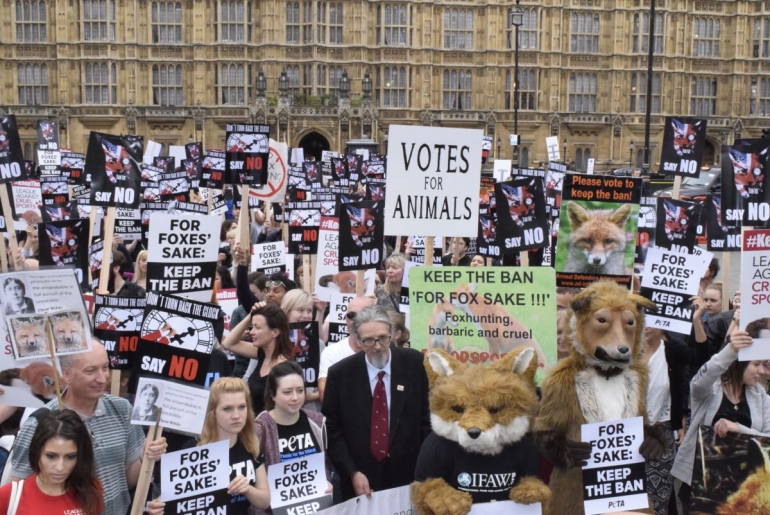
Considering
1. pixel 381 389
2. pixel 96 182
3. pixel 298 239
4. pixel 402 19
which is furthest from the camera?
pixel 402 19

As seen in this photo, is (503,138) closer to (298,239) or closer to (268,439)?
(298,239)

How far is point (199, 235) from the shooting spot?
6137 mm

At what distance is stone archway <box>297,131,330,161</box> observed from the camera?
38.6 metres

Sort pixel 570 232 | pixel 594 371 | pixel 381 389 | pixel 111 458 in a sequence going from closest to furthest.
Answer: pixel 111 458
pixel 594 371
pixel 381 389
pixel 570 232

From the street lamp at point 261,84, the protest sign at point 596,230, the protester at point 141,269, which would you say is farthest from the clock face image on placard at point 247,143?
the street lamp at point 261,84

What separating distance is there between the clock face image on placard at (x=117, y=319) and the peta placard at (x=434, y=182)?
167 cm

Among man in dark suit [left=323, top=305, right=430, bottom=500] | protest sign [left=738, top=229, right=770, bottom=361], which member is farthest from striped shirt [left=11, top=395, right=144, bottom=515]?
protest sign [left=738, top=229, right=770, bottom=361]

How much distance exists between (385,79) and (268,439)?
3549 cm

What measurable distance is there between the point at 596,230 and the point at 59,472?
386 centimetres

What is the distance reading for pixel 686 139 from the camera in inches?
369

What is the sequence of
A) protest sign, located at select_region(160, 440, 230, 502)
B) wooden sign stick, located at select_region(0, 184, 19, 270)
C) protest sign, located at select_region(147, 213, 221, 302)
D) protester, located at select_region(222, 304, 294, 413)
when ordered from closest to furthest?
protest sign, located at select_region(160, 440, 230, 502)
protester, located at select_region(222, 304, 294, 413)
protest sign, located at select_region(147, 213, 221, 302)
wooden sign stick, located at select_region(0, 184, 19, 270)

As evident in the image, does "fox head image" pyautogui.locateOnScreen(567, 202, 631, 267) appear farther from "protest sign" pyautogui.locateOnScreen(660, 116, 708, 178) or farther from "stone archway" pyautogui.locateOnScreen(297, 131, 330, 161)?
"stone archway" pyautogui.locateOnScreen(297, 131, 330, 161)

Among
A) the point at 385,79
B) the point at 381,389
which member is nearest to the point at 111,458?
the point at 381,389

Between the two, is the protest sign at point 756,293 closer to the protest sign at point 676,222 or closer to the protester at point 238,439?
the protester at point 238,439
